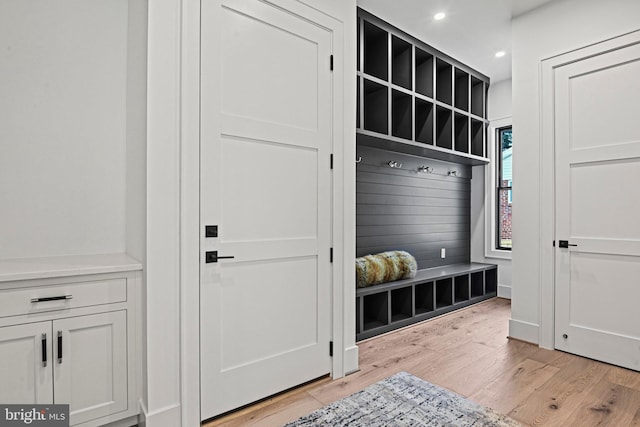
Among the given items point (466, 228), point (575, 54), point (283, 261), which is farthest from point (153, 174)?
point (466, 228)

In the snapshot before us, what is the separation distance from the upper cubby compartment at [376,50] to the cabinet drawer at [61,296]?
290 centimetres

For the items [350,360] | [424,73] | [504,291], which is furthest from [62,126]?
[504,291]

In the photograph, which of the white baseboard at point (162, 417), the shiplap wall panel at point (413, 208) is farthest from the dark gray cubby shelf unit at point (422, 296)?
the white baseboard at point (162, 417)

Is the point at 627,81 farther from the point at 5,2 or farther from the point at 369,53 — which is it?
the point at 5,2

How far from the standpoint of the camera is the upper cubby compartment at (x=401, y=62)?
11.9 ft

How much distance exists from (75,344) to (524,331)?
11.4ft

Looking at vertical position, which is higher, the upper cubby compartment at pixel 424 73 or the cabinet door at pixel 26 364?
the upper cubby compartment at pixel 424 73

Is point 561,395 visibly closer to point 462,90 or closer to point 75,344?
point 75,344

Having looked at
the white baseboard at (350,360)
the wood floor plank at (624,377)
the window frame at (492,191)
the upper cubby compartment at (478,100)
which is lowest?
the wood floor plank at (624,377)

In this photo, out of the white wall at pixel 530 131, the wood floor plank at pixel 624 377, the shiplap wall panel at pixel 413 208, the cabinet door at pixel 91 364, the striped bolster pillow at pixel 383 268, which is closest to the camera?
the cabinet door at pixel 91 364

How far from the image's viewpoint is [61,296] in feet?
5.49

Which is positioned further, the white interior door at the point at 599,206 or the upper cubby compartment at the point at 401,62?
the upper cubby compartment at the point at 401,62

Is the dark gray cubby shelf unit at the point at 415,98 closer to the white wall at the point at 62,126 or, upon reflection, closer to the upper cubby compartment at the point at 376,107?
the upper cubby compartment at the point at 376,107

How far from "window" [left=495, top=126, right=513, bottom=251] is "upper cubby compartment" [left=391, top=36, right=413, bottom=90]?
2149 mm
